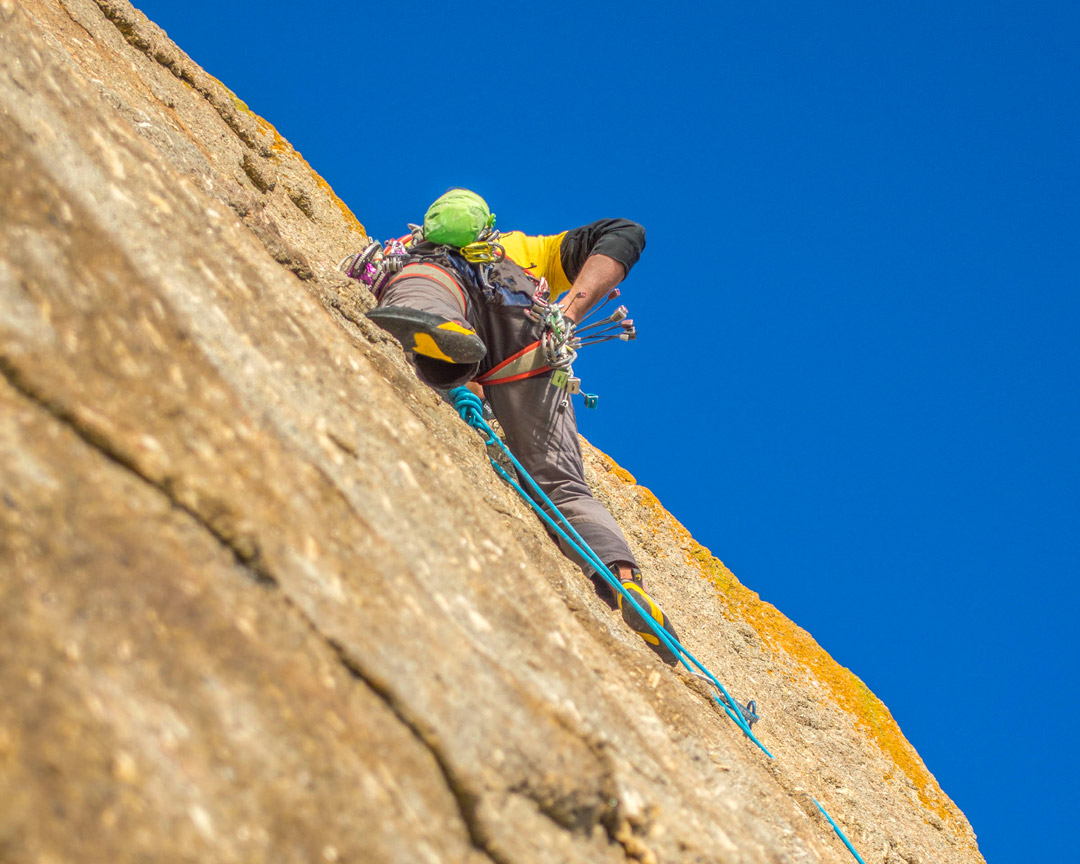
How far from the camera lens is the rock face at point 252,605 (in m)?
1.54

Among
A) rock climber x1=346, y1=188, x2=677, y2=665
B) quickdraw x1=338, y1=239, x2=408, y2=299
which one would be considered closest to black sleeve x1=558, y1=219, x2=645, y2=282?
rock climber x1=346, y1=188, x2=677, y2=665

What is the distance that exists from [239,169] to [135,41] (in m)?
1.68

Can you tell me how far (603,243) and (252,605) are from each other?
4551 mm

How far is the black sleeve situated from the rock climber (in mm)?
15

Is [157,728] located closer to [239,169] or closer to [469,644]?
[469,644]

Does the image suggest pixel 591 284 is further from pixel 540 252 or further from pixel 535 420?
pixel 535 420

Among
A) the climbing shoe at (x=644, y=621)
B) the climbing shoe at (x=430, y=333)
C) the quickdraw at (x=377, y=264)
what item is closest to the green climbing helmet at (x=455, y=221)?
the quickdraw at (x=377, y=264)

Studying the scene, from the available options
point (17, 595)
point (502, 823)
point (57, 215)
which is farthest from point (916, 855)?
point (57, 215)

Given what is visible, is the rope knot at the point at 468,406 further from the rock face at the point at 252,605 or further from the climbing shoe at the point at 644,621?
the climbing shoe at the point at 644,621

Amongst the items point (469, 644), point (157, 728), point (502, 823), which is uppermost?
point (469, 644)

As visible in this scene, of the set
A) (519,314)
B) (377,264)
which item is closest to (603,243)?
(519,314)

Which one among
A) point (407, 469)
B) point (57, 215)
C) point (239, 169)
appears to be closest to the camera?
point (57, 215)

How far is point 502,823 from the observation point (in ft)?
6.53

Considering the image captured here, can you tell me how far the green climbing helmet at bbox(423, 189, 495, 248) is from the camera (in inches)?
208
